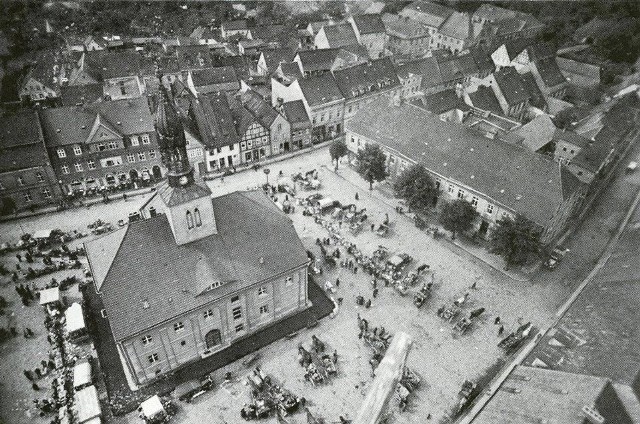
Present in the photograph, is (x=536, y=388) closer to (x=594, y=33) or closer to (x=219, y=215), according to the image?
(x=219, y=215)

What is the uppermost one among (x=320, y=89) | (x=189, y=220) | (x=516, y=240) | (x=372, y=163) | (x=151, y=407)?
(x=189, y=220)

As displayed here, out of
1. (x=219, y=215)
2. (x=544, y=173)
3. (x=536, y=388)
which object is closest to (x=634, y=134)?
(x=544, y=173)

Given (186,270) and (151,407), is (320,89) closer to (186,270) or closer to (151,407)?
(186,270)

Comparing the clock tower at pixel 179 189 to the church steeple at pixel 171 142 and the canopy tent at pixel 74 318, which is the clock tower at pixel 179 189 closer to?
the church steeple at pixel 171 142

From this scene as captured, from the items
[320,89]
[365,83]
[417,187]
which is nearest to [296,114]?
[320,89]

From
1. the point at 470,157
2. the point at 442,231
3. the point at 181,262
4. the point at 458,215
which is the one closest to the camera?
the point at 181,262

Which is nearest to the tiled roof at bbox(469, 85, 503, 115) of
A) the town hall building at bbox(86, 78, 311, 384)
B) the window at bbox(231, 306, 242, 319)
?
the town hall building at bbox(86, 78, 311, 384)

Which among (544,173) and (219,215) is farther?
(544,173)
